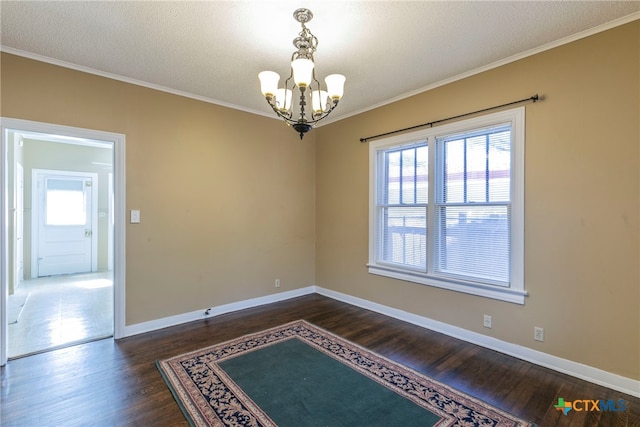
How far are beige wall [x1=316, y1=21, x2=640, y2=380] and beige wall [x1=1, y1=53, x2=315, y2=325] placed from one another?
242cm

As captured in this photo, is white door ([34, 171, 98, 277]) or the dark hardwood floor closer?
the dark hardwood floor

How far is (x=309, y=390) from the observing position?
2244 millimetres

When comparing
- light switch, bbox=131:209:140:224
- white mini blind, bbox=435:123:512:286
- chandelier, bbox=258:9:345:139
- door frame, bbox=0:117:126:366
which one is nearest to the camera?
chandelier, bbox=258:9:345:139

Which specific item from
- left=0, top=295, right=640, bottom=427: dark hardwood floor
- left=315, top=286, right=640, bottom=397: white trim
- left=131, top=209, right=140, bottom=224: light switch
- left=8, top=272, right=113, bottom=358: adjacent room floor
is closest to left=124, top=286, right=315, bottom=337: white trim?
left=0, top=295, right=640, bottom=427: dark hardwood floor

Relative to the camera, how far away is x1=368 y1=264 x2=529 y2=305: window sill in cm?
276

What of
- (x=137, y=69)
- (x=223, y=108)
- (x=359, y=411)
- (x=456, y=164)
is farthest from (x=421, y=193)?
(x=137, y=69)

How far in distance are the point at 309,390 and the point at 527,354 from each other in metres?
1.97

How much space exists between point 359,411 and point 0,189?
11.3 ft

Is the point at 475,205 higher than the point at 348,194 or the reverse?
the reverse

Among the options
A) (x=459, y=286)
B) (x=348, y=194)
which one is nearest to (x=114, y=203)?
(x=348, y=194)

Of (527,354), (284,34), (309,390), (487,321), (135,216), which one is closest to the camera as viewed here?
(309,390)

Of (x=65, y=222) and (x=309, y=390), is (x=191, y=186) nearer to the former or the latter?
(x=309, y=390)

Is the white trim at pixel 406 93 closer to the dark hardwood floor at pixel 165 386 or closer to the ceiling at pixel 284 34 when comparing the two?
the ceiling at pixel 284 34

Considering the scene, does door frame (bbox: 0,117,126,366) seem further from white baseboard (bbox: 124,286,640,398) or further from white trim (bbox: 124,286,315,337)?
white baseboard (bbox: 124,286,640,398)
